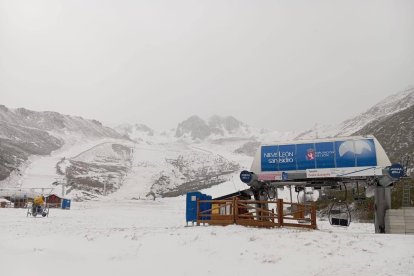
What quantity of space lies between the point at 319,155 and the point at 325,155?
34 centimetres

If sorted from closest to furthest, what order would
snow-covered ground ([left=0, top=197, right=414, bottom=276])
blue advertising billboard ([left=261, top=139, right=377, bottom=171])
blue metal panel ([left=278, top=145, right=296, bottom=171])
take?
snow-covered ground ([left=0, top=197, right=414, bottom=276])
blue advertising billboard ([left=261, top=139, right=377, bottom=171])
blue metal panel ([left=278, top=145, right=296, bottom=171])

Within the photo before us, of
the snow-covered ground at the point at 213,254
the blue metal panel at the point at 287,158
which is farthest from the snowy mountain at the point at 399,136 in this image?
the snow-covered ground at the point at 213,254

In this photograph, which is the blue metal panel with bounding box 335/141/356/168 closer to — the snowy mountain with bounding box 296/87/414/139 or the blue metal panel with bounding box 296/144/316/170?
the blue metal panel with bounding box 296/144/316/170

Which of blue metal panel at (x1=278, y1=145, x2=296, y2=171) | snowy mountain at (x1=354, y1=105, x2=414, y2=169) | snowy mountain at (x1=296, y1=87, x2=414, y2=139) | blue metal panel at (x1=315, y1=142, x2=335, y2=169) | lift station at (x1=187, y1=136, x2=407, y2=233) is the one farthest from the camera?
snowy mountain at (x1=296, y1=87, x2=414, y2=139)

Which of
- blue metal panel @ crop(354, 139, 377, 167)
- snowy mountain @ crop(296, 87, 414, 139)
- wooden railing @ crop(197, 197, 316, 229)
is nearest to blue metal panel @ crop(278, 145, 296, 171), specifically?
blue metal panel @ crop(354, 139, 377, 167)

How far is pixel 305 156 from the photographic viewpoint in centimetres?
2252

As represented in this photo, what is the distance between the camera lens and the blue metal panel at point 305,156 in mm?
22297

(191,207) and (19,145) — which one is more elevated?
(19,145)

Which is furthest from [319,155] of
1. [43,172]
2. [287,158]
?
[43,172]

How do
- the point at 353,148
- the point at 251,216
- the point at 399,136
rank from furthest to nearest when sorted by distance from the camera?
the point at 399,136 → the point at 353,148 → the point at 251,216

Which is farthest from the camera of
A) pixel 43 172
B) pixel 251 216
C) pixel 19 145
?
pixel 19 145

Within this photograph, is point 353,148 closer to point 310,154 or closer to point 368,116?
point 310,154

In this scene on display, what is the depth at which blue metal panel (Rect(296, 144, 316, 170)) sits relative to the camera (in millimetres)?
22297

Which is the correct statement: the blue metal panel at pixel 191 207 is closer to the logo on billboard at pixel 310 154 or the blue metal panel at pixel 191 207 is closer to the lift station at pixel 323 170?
the lift station at pixel 323 170
